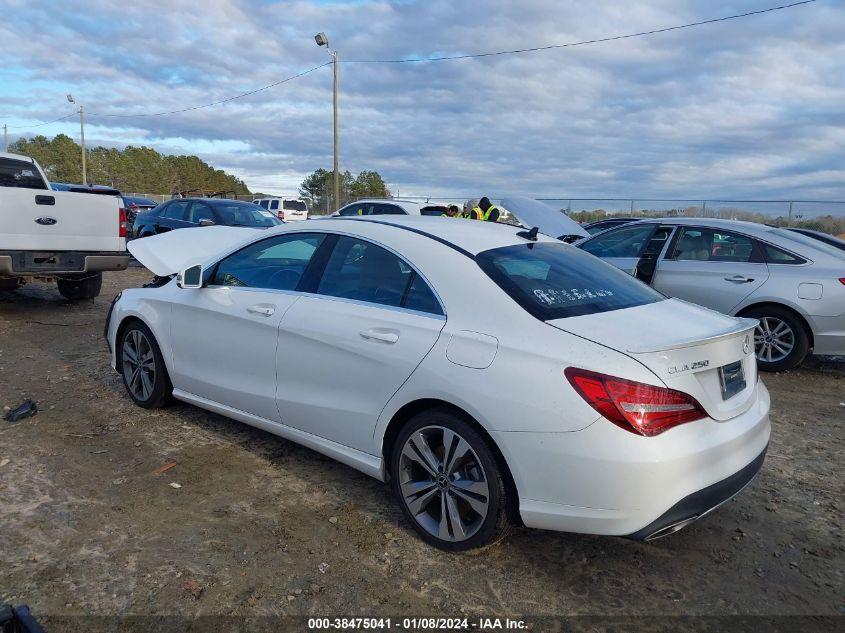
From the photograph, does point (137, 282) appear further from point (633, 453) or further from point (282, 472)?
point (633, 453)

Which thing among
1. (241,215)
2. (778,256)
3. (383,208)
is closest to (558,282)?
(778,256)

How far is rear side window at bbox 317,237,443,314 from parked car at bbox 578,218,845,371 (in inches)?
187

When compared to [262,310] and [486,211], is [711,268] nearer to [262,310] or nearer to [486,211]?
[262,310]

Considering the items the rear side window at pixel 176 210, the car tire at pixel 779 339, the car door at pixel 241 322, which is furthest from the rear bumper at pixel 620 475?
the rear side window at pixel 176 210

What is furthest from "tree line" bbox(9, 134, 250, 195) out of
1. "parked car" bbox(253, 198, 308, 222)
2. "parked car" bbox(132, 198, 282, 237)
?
"parked car" bbox(132, 198, 282, 237)

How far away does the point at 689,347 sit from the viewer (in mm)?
2680

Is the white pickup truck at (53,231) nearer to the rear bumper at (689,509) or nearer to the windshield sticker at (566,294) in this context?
the windshield sticker at (566,294)

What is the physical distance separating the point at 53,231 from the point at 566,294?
285 inches

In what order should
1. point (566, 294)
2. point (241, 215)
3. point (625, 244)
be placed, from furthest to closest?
point (241, 215)
point (625, 244)
point (566, 294)

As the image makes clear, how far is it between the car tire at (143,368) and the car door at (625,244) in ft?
16.7

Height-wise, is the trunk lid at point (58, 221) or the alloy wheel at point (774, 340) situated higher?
the trunk lid at point (58, 221)

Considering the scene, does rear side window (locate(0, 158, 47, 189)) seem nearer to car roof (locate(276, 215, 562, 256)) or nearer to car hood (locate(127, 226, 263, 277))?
car hood (locate(127, 226, 263, 277))

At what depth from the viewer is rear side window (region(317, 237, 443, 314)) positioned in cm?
325

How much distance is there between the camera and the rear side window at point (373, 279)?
325 cm
